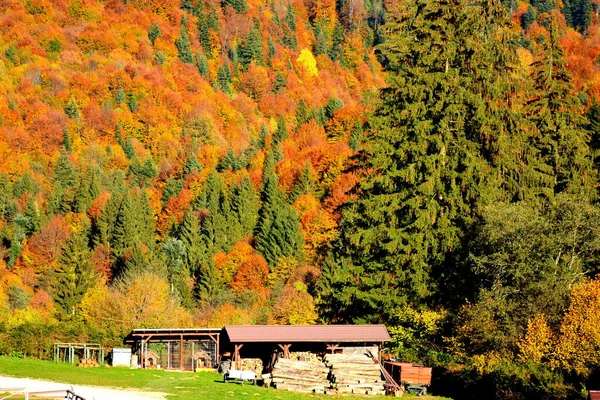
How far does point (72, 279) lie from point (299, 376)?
60.4 meters

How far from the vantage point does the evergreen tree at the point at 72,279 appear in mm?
98062

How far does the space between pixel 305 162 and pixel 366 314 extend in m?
80.3

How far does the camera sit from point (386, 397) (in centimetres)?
4397

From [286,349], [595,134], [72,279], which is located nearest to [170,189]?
[72,279]

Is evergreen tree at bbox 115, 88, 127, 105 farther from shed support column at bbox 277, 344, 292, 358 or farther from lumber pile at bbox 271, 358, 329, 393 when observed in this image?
lumber pile at bbox 271, 358, 329, 393

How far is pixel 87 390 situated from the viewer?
37906mm

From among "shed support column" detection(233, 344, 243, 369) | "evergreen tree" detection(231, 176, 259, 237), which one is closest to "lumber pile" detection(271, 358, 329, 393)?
"shed support column" detection(233, 344, 243, 369)

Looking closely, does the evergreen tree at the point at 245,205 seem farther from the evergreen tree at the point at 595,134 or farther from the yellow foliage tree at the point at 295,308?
the evergreen tree at the point at 595,134

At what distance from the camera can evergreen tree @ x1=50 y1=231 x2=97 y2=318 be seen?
98.1 m

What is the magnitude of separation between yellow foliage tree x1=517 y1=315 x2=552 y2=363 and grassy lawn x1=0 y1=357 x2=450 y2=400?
558 cm

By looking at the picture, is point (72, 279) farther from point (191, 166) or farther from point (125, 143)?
point (125, 143)

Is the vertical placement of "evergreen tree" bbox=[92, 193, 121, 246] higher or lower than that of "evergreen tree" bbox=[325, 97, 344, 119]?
lower

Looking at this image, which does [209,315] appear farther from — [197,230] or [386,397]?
[386,397]

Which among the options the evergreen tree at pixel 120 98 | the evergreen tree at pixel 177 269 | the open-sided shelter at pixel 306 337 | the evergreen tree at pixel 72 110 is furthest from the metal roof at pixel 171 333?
the evergreen tree at pixel 120 98
